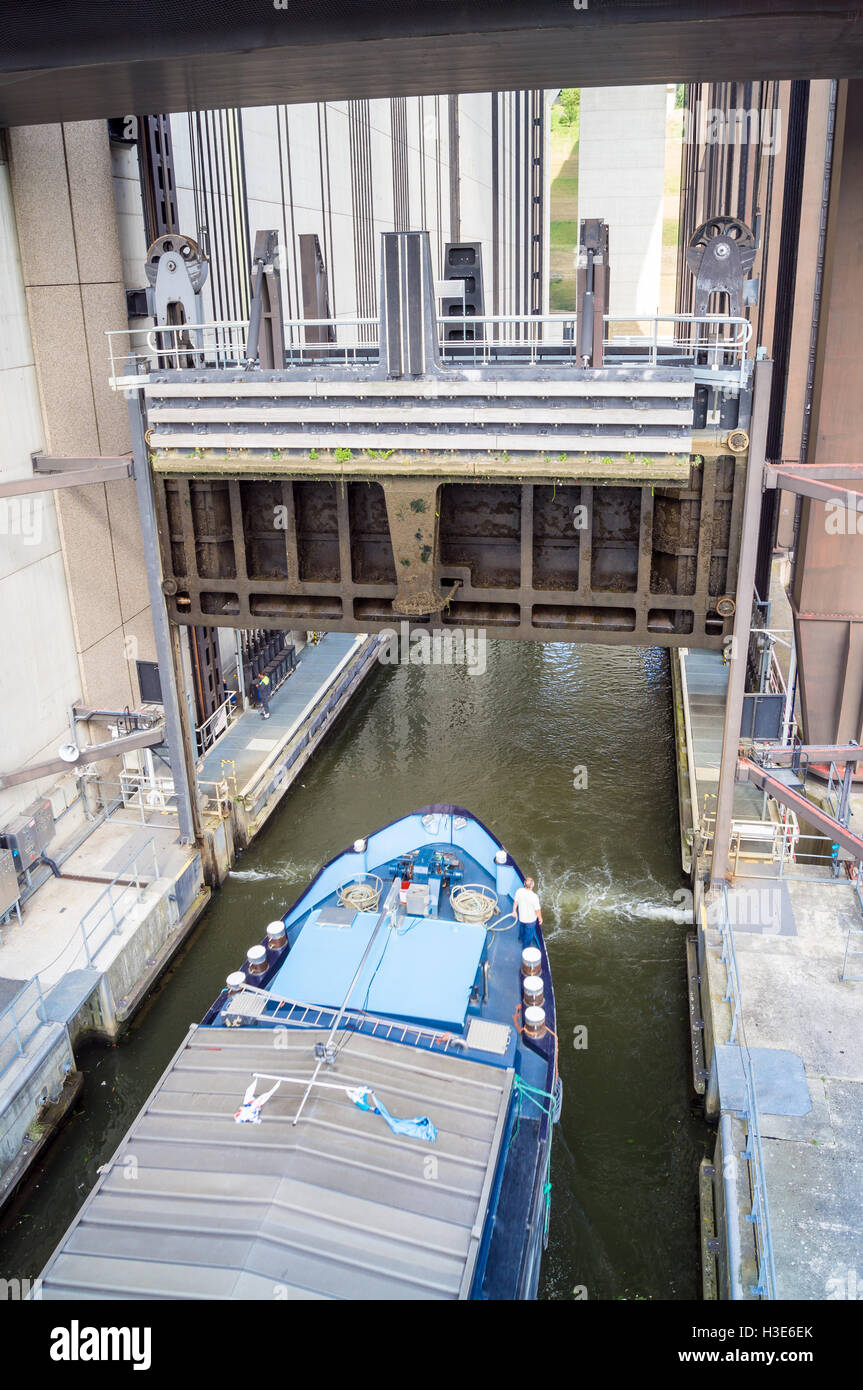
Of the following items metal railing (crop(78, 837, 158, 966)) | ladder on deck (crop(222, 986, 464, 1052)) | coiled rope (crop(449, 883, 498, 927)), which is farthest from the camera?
metal railing (crop(78, 837, 158, 966))

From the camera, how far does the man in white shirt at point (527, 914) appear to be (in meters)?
12.7

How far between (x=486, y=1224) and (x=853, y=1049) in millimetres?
5549

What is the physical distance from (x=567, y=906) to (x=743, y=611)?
18.8 feet

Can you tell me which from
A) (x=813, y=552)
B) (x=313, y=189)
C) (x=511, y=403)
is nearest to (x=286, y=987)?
Result: (x=511, y=403)

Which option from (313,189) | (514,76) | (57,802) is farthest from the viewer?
(313,189)

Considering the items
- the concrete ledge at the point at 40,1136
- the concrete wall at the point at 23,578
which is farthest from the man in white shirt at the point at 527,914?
the concrete wall at the point at 23,578

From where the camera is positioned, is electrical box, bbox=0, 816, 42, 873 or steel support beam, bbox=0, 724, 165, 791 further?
steel support beam, bbox=0, 724, 165, 791

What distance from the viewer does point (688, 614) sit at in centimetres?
1484

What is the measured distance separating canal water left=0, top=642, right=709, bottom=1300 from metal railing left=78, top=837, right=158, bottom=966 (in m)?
1.28

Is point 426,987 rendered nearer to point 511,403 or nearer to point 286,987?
point 286,987

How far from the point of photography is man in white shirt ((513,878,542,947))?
12.7 meters

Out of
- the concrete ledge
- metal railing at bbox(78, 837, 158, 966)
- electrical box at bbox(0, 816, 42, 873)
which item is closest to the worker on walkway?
metal railing at bbox(78, 837, 158, 966)
